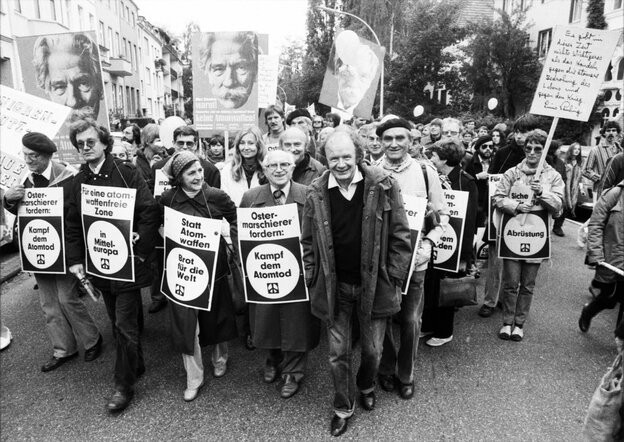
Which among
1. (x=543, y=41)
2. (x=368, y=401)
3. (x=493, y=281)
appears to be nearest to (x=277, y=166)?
(x=368, y=401)

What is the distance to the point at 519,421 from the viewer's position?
3.19 metres

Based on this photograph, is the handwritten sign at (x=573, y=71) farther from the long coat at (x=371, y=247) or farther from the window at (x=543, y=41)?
the window at (x=543, y=41)

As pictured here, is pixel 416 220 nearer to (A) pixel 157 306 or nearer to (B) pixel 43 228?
(B) pixel 43 228

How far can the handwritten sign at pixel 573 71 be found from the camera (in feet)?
14.0

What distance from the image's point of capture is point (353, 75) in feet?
26.0

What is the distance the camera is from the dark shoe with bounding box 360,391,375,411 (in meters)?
3.35

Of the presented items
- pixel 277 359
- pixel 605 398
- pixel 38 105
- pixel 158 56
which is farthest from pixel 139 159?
pixel 158 56

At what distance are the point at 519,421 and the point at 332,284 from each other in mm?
1666

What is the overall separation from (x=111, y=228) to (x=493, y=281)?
155 inches

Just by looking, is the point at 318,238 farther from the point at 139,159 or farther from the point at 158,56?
the point at 158,56

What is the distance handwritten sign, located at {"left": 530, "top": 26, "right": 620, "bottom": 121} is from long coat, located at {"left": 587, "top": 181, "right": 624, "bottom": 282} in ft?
3.12

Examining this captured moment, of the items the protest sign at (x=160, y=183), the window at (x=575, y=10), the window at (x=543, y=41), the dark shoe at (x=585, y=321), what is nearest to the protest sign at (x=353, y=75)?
the protest sign at (x=160, y=183)

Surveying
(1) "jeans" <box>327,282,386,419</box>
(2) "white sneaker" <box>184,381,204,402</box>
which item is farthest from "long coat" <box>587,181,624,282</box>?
(2) "white sneaker" <box>184,381,204,402</box>

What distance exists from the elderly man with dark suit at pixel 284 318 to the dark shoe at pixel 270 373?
0.46ft
